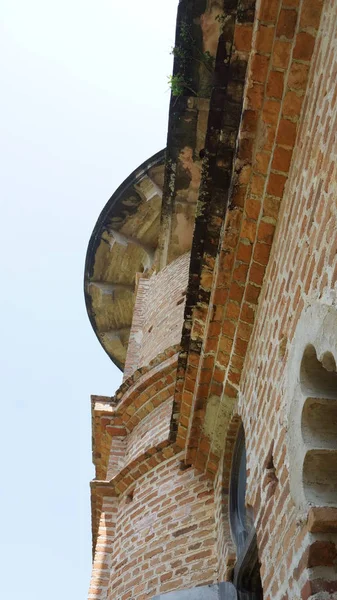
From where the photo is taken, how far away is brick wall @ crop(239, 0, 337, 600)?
9.20 feet

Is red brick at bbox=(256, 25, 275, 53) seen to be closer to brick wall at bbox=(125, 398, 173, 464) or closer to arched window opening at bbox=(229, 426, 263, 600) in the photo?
arched window opening at bbox=(229, 426, 263, 600)

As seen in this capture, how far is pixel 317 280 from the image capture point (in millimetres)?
2982

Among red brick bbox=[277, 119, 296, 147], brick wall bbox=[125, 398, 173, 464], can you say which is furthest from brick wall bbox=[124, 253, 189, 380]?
red brick bbox=[277, 119, 296, 147]

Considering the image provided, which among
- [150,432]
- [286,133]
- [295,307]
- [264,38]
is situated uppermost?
[264,38]

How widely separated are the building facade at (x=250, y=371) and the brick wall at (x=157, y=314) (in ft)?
3.61

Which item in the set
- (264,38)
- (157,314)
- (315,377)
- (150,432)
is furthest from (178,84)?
(315,377)

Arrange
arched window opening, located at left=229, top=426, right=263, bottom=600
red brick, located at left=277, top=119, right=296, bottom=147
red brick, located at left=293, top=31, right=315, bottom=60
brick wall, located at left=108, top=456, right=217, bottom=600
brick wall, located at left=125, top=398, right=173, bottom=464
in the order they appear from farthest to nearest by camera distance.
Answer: brick wall, located at left=125, top=398, right=173, bottom=464 → brick wall, located at left=108, top=456, right=217, bottom=600 → arched window opening, located at left=229, top=426, right=263, bottom=600 → red brick, located at left=277, top=119, right=296, bottom=147 → red brick, located at left=293, top=31, right=315, bottom=60

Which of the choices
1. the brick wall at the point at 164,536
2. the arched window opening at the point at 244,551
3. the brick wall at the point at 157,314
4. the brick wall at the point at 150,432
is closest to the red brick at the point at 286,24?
the arched window opening at the point at 244,551

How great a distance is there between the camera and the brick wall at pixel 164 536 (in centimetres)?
466

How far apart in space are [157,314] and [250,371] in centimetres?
474

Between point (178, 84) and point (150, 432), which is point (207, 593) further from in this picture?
point (178, 84)

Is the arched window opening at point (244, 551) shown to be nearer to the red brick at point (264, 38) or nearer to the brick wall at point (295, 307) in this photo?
the brick wall at point (295, 307)

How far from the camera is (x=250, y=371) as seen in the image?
13.9ft

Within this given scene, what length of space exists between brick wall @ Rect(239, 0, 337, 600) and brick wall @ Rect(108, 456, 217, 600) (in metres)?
1.12
